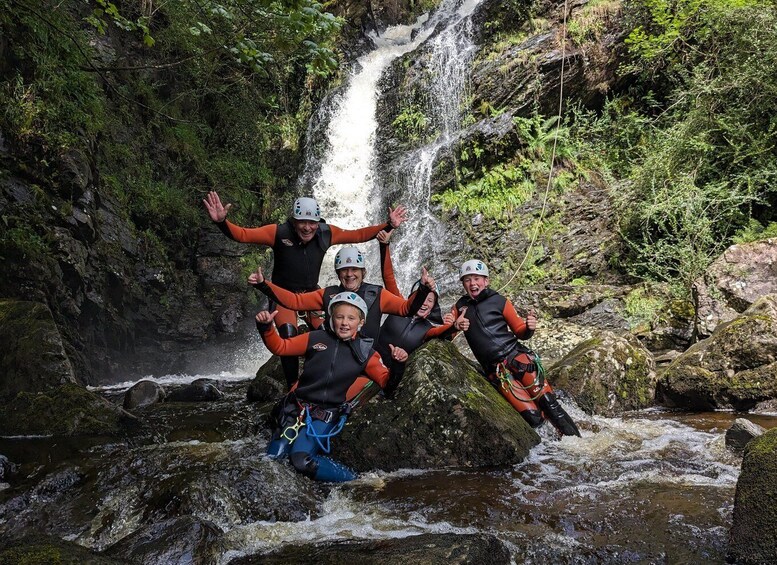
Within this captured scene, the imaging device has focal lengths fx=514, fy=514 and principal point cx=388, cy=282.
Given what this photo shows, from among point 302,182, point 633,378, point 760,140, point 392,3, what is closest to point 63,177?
point 302,182

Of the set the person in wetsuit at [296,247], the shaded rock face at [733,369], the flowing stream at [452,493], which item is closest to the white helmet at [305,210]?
the person in wetsuit at [296,247]

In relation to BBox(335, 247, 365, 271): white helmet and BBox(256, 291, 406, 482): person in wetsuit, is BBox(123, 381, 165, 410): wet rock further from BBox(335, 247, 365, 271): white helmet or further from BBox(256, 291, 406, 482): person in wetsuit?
BBox(335, 247, 365, 271): white helmet

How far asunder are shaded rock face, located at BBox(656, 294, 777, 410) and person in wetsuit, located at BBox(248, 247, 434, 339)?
160 inches

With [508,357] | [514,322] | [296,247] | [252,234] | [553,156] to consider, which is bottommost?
[508,357]

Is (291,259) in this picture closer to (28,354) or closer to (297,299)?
(297,299)

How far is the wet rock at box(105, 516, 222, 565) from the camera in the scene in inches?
121

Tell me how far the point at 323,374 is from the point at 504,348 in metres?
2.40

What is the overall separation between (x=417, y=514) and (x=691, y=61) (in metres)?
13.5

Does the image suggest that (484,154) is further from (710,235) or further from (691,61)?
(710,235)

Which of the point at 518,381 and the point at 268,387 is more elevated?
the point at 518,381

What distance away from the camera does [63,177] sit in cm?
898

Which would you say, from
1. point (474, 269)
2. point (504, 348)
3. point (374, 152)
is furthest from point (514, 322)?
point (374, 152)

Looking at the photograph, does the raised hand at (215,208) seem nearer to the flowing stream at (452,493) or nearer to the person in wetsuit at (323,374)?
the person in wetsuit at (323,374)

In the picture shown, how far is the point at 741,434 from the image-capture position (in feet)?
15.9
